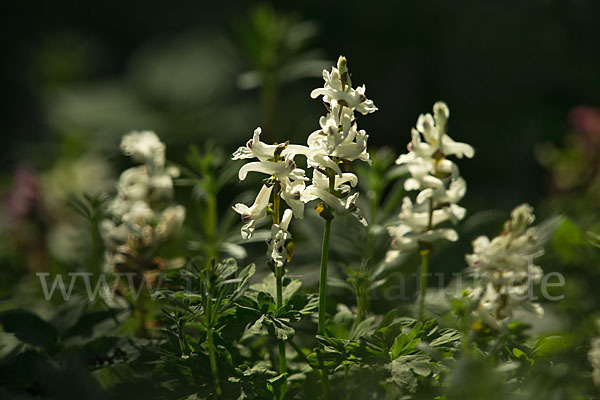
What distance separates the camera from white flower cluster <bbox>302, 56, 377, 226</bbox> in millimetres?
756

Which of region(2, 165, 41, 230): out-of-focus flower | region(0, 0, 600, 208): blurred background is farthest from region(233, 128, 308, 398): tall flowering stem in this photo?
region(2, 165, 41, 230): out-of-focus flower

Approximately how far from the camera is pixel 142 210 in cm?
105

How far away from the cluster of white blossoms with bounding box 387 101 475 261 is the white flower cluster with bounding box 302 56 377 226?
0.10m

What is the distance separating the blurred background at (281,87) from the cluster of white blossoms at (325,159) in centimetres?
49

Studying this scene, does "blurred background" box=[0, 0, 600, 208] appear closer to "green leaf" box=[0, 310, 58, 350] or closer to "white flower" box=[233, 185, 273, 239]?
"white flower" box=[233, 185, 273, 239]

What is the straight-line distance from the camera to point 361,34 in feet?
10.3

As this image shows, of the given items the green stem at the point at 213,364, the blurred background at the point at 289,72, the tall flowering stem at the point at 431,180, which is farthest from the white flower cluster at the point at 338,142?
the blurred background at the point at 289,72

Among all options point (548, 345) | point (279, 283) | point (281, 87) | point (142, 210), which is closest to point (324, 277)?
point (279, 283)

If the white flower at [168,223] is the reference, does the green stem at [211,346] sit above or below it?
below

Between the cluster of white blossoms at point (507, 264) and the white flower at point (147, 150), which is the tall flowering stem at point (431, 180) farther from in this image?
the white flower at point (147, 150)

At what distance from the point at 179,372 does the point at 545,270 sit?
2.46 feet

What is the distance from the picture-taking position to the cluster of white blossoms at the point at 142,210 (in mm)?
1040

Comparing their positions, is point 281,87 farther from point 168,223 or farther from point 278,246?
point 278,246

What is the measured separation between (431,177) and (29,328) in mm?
597
